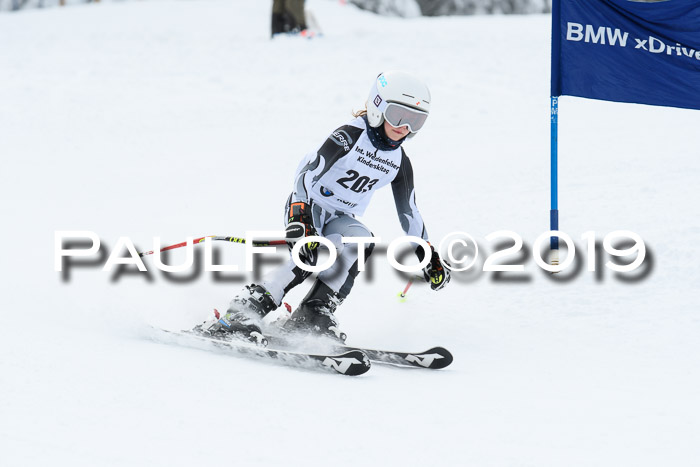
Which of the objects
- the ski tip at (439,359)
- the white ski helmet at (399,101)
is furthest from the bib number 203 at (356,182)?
the ski tip at (439,359)

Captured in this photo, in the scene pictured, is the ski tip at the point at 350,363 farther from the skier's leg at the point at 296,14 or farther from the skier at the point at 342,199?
the skier's leg at the point at 296,14

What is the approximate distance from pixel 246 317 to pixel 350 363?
840 mm

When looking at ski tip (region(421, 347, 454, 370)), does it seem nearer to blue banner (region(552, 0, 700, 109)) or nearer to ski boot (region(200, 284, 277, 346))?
ski boot (region(200, 284, 277, 346))

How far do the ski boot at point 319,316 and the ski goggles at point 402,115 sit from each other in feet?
3.67

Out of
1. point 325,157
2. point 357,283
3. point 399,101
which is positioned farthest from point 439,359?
point 357,283

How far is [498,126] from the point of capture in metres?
12.5

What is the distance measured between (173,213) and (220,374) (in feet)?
15.6

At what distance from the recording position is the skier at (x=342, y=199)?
5.20 metres

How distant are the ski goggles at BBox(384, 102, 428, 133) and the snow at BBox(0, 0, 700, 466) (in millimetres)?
1460

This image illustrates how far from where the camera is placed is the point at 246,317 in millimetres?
5254

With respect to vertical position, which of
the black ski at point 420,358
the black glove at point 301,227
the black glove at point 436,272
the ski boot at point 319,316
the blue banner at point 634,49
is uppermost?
the blue banner at point 634,49

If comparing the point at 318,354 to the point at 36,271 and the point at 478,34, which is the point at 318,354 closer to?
the point at 36,271

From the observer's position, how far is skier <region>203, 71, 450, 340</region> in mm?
5199

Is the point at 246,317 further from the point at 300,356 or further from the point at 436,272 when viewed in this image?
the point at 436,272
